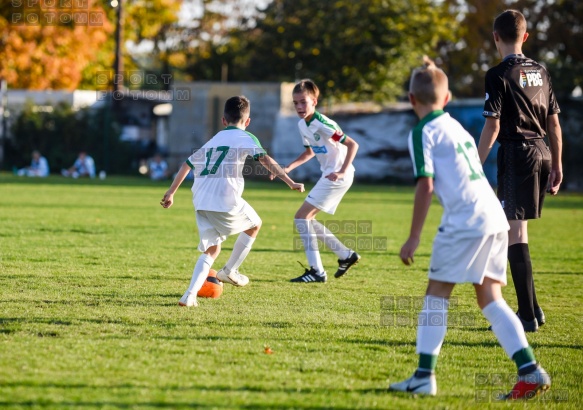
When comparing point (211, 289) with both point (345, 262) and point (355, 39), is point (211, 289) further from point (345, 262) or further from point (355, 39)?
point (355, 39)

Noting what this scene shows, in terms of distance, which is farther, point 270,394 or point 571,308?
point 571,308

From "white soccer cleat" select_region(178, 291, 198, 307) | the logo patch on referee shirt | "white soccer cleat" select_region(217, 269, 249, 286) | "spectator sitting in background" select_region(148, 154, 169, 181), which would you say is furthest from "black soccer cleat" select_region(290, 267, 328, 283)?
"spectator sitting in background" select_region(148, 154, 169, 181)

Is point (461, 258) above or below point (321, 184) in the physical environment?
above

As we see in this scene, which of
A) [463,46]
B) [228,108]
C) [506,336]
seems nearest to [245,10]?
[463,46]

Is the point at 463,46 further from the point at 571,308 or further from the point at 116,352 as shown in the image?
the point at 116,352

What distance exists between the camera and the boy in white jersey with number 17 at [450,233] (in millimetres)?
4824

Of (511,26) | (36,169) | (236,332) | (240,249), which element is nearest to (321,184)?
(240,249)

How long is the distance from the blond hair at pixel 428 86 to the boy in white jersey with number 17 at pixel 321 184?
4.00 metres

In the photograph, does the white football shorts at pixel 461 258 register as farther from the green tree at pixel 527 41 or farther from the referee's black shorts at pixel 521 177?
the green tree at pixel 527 41

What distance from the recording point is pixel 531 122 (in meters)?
7.02

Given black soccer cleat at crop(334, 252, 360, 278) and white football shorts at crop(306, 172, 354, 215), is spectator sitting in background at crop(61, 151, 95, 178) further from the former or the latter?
black soccer cleat at crop(334, 252, 360, 278)

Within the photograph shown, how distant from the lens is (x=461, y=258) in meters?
4.83

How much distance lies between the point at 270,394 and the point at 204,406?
431 millimetres

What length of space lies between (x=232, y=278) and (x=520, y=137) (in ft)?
9.66
